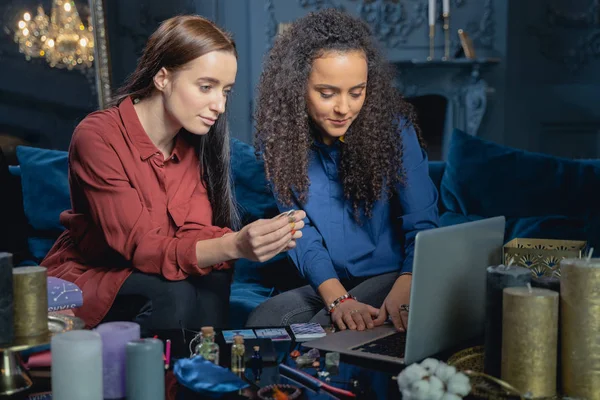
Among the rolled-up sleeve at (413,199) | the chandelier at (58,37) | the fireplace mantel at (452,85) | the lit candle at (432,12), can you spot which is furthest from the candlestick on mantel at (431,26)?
the rolled-up sleeve at (413,199)

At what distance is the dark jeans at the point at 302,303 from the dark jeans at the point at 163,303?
6.0 inches

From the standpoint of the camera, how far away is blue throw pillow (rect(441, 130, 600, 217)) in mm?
2373

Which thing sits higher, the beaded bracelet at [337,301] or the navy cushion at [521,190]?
the navy cushion at [521,190]

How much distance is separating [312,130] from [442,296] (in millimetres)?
847

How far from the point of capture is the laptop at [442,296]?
1.21 meters

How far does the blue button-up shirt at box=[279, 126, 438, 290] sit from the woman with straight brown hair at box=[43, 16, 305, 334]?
0.82 ft

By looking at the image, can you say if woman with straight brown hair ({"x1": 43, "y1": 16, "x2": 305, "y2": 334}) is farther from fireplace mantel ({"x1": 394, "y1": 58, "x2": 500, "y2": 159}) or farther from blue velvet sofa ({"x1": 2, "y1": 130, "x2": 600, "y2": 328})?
fireplace mantel ({"x1": 394, "y1": 58, "x2": 500, "y2": 159})

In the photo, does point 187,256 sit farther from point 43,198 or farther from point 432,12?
point 432,12

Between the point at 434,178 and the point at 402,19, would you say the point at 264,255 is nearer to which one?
the point at 434,178

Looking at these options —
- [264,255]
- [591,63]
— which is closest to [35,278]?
[264,255]

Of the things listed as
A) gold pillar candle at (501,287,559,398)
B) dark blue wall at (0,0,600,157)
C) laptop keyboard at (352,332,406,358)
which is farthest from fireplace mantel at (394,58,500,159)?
gold pillar candle at (501,287,559,398)

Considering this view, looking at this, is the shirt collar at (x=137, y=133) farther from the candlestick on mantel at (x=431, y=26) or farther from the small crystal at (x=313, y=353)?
the candlestick on mantel at (x=431, y=26)

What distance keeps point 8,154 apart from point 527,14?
11.9 feet

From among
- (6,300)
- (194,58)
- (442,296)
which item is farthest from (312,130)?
(6,300)
